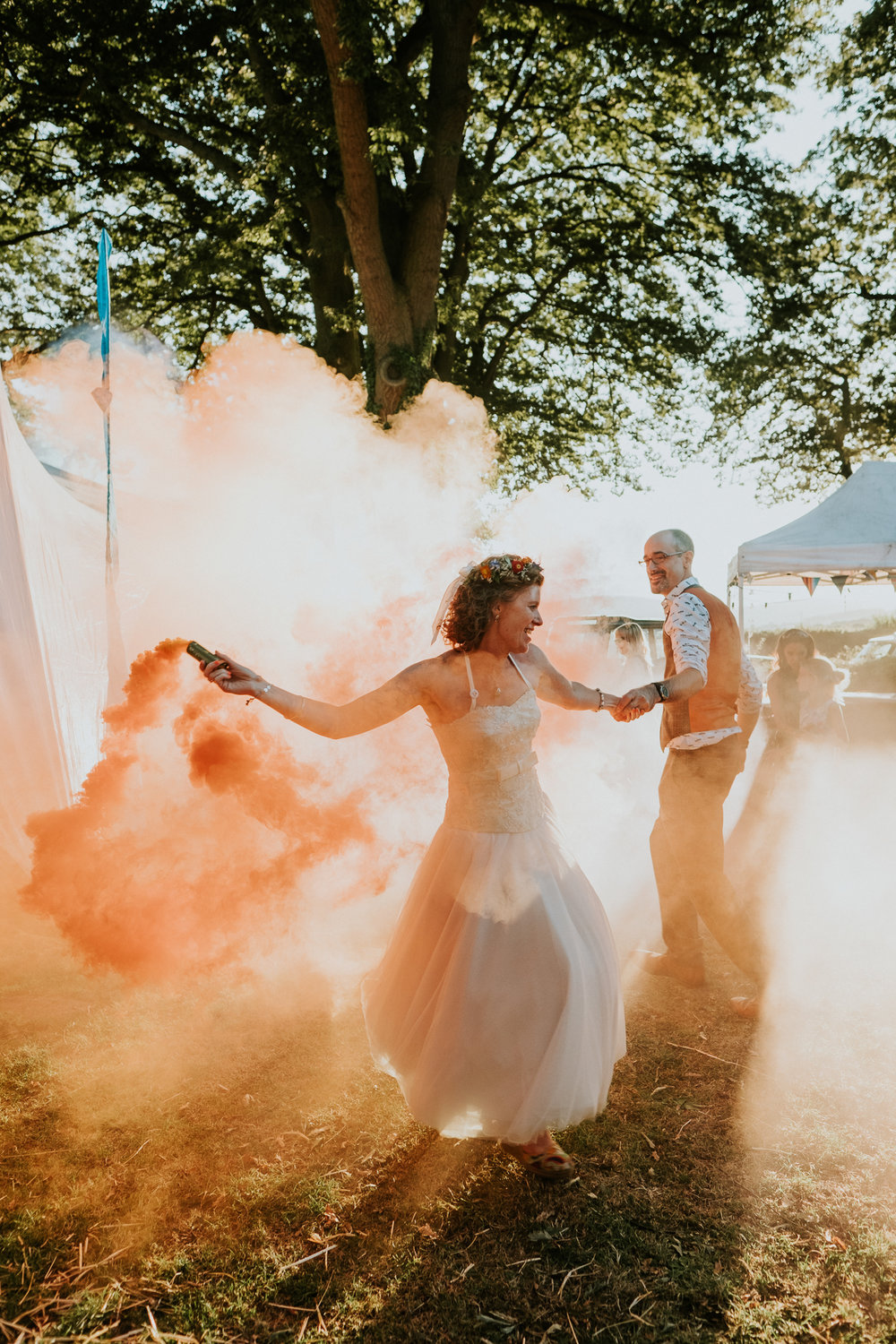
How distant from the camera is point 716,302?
16125 mm

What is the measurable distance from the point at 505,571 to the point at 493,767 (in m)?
0.80

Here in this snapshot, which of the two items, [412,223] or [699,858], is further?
[412,223]

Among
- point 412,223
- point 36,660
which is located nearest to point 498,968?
point 36,660

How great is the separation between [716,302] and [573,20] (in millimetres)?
6188

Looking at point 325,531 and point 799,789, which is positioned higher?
point 325,531

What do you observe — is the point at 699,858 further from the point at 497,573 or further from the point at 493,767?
the point at 497,573

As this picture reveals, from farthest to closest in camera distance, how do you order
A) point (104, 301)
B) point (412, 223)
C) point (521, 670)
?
point (412, 223) → point (104, 301) → point (521, 670)

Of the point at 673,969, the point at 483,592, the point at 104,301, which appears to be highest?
the point at 104,301

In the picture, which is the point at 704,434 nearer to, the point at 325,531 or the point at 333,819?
the point at 325,531

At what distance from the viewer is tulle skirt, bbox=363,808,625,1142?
301 centimetres

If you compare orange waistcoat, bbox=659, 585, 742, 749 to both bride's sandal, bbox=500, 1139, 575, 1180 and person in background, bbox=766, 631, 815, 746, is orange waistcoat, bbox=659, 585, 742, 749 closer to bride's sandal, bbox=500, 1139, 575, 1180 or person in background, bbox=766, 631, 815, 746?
bride's sandal, bbox=500, 1139, 575, 1180

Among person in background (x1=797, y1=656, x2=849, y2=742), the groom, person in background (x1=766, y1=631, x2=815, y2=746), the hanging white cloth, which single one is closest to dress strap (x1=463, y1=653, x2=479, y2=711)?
the groom

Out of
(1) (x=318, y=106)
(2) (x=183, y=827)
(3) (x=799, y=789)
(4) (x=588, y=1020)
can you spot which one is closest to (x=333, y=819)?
(2) (x=183, y=827)

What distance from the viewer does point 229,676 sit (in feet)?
10.3
